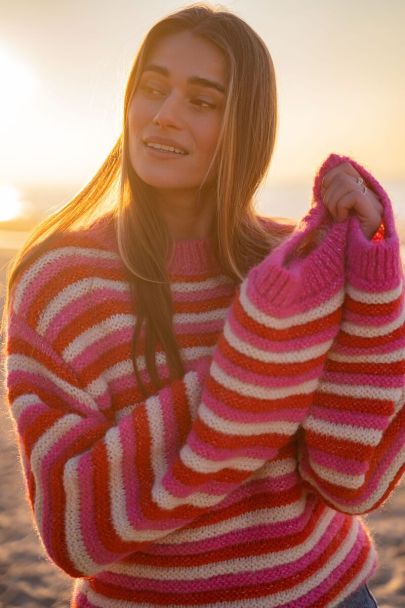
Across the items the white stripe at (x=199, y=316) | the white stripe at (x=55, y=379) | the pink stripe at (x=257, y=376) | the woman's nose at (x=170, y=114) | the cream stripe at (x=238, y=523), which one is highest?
the woman's nose at (x=170, y=114)

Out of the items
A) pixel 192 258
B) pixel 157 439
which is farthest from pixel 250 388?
pixel 192 258

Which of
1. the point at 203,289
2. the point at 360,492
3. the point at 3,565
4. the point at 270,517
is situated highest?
the point at 203,289

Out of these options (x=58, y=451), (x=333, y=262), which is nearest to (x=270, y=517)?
(x=58, y=451)

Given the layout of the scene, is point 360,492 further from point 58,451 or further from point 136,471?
point 58,451

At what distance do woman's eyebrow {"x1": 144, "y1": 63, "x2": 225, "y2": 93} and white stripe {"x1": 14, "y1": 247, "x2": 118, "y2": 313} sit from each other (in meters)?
0.59

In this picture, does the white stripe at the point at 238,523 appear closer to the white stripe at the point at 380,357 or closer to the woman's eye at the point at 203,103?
the white stripe at the point at 380,357

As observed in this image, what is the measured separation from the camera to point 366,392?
1531 millimetres

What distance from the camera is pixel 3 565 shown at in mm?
3447

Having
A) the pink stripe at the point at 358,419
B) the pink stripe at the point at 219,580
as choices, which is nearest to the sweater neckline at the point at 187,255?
the pink stripe at the point at 358,419

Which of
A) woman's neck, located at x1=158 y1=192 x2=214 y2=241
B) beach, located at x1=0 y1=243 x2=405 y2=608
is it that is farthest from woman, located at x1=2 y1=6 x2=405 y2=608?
beach, located at x1=0 y1=243 x2=405 y2=608

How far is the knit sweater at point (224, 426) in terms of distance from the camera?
1.47 meters

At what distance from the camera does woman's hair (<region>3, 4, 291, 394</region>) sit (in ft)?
Answer: 6.03

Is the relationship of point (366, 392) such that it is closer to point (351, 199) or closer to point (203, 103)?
point (351, 199)

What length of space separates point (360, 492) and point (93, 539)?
2.18 ft
